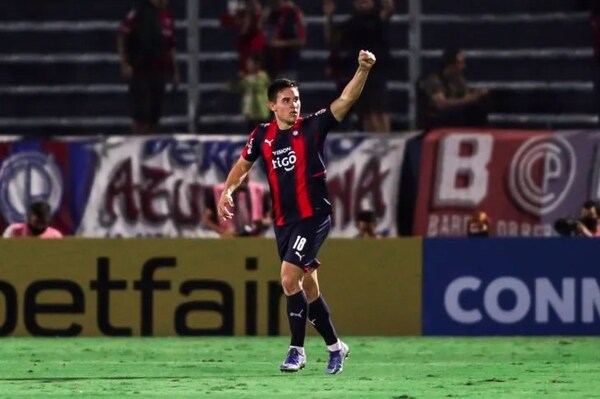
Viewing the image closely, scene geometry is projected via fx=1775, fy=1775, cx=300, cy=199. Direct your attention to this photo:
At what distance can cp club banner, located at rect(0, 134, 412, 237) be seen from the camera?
2072cm

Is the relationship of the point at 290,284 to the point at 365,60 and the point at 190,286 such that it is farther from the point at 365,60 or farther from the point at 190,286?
the point at 190,286

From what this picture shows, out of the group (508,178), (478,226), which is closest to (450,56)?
(508,178)

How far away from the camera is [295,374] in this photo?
12.7m

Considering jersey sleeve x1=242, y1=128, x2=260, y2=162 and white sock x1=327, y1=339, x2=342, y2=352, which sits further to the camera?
jersey sleeve x1=242, y1=128, x2=260, y2=162

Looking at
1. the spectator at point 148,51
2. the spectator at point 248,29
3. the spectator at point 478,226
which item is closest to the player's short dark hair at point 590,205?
the spectator at point 478,226

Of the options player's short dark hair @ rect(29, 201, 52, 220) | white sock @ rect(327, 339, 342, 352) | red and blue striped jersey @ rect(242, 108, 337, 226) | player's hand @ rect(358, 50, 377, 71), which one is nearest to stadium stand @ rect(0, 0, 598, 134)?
player's short dark hair @ rect(29, 201, 52, 220)

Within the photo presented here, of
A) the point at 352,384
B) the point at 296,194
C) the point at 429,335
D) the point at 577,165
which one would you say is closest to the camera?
the point at 352,384

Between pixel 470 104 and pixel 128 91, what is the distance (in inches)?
159

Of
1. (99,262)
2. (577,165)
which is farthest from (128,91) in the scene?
(577,165)

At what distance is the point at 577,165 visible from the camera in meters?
20.4

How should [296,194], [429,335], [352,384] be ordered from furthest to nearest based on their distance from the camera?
[429,335] → [296,194] → [352,384]

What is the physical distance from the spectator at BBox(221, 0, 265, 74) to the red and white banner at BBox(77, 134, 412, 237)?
3.43ft

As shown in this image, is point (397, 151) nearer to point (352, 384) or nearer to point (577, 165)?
point (577, 165)

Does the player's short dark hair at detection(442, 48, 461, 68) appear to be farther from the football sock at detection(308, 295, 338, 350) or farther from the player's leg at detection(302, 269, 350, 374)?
the football sock at detection(308, 295, 338, 350)
